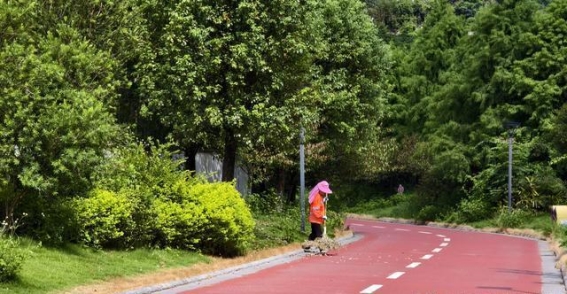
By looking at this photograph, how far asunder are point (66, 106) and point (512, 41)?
38.6 meters

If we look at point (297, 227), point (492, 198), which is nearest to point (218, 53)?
point (297, 227)

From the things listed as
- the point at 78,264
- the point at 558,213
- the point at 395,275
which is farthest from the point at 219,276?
the point at 558,213

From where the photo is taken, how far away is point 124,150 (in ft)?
→ 61.1

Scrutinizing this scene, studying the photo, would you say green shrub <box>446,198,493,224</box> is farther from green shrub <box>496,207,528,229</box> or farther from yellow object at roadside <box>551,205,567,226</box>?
yellow object at roadside <box>551,205,567,226</box>

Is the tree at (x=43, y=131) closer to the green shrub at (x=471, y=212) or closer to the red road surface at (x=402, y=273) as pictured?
the red road surface at (x=402, y=273)

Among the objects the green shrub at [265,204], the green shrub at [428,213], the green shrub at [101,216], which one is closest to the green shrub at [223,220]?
the green shrub at [101,216]

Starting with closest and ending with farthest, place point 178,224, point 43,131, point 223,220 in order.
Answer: point 43,131
point 178,224
point 223,220

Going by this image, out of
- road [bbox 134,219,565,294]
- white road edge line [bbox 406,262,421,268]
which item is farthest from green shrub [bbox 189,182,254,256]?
white road edge line [bbox 406,262,421,268]

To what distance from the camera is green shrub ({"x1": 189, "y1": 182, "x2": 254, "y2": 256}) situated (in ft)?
59.0

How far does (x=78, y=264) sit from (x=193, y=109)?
8.19 meters

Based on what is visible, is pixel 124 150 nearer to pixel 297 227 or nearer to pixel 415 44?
pixel 297 227

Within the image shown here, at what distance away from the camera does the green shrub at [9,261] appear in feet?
37.5

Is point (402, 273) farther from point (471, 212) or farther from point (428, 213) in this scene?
point (428, 213)

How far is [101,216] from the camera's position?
15773 millimetres
